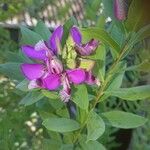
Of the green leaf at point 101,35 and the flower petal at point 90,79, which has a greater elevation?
the green leaf at point 101,35

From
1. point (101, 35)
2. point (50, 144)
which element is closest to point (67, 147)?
point (50, 144)

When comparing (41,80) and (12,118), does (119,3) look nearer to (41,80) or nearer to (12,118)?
(41,80)

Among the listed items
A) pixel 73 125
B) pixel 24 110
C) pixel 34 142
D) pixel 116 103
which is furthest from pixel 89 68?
pixel 116 103

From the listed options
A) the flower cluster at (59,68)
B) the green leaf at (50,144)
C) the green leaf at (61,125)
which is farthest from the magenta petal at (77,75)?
the green leaf at (50,144)

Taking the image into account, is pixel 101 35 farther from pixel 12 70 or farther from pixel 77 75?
pixel 12 70

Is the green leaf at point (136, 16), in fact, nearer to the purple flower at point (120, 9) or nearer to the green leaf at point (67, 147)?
the purple flower at point (120, 9)

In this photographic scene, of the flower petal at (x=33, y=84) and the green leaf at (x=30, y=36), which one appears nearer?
the flower petal at (x=33, y=84)
